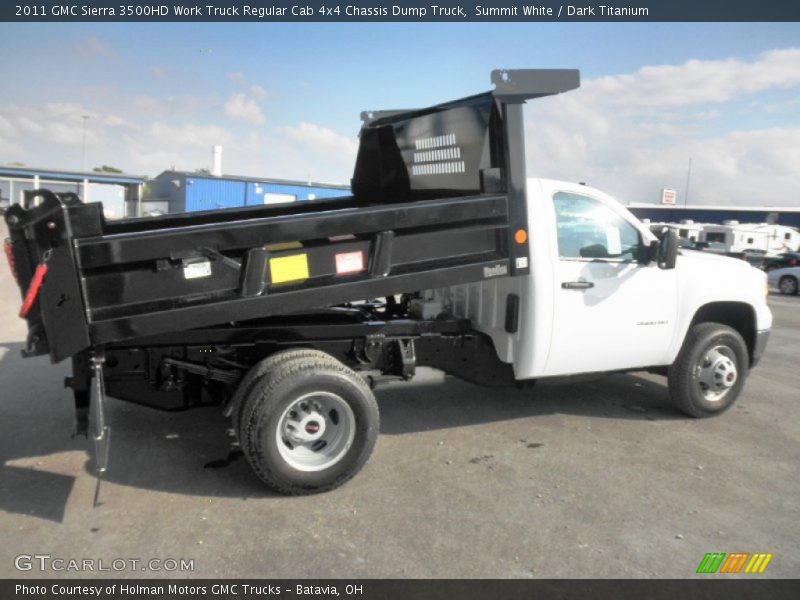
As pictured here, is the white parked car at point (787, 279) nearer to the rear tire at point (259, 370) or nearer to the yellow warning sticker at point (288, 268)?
the rear tire at point (259, 370)

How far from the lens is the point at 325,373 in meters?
3.94

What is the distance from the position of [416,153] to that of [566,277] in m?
1.70

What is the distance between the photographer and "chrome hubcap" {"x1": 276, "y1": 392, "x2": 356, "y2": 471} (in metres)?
4.00

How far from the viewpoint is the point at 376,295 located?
4.01m

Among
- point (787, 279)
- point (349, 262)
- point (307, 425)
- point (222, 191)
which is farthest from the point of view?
point (222, 191)

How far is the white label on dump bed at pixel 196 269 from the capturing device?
3.53 m

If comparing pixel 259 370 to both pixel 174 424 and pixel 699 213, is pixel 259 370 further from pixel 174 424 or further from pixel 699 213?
pixel 699 213

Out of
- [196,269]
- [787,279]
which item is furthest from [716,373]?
[787,279]

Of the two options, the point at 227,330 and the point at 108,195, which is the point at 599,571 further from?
the point at 108,195

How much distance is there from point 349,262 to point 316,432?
1.13m

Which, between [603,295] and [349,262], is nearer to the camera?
[349,262]

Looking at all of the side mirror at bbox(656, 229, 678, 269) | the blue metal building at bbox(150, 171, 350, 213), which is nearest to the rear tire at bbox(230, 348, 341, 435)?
the side mirror at bbox(656, 229, 678, 269)

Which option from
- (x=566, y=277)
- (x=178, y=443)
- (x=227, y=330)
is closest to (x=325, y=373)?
(x=227, y=330)

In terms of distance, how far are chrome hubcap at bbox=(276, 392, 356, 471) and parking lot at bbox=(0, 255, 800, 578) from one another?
0.83ft
